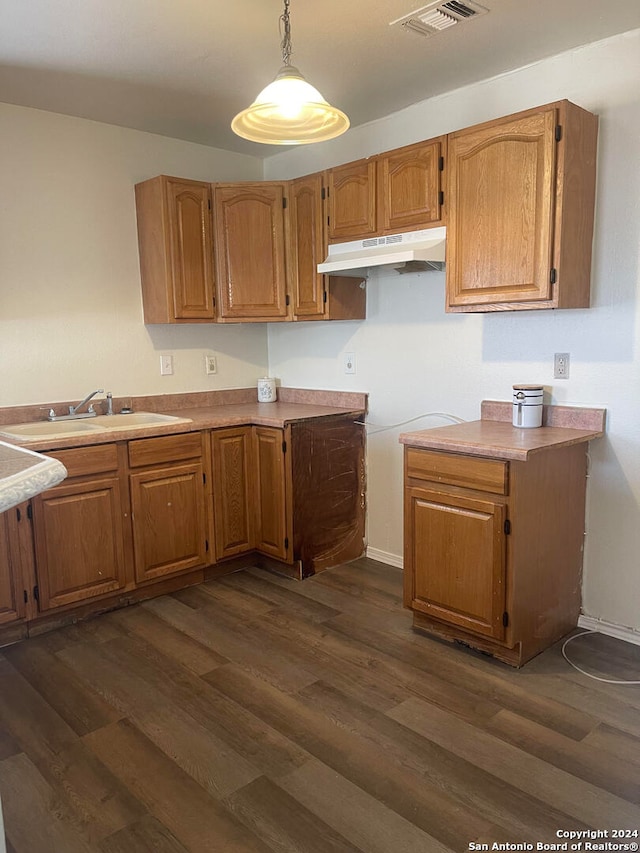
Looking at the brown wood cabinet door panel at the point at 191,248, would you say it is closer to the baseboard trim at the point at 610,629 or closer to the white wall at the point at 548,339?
the white wall at the point at 548,339

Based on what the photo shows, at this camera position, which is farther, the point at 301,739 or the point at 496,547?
the point at 496,547

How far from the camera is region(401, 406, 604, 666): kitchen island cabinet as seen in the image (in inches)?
92.1

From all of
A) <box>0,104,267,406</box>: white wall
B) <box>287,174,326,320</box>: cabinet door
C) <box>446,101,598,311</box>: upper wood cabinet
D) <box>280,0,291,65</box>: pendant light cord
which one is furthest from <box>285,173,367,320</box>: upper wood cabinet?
<box>280,0,291,65</box>: pendant light cord

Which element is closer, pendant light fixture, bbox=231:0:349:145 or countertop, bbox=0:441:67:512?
countertop, bbox=0:441:67:512

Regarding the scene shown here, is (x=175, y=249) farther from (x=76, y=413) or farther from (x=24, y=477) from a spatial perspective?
(x=24, y=477)

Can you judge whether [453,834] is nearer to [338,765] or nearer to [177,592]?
[338,765]

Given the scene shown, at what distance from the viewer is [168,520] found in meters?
3.12

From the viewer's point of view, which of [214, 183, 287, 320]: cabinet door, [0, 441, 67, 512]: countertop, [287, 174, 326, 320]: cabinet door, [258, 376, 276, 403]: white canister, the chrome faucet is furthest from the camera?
[258, 376, 276, 403]: white canister

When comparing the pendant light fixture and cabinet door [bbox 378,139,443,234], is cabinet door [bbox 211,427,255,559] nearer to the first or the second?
cabinet door [bbox 378,139,443,234]

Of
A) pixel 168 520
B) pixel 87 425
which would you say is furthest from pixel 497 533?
pixel 87 425

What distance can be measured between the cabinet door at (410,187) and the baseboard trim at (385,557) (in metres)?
1.77

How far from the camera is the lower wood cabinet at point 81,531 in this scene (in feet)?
8.90

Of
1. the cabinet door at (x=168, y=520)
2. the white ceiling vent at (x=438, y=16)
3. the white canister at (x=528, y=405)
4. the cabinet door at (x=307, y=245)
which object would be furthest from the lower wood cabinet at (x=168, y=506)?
the white ceiling vent at (x=438, y=16)

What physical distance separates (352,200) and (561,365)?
132 cm
